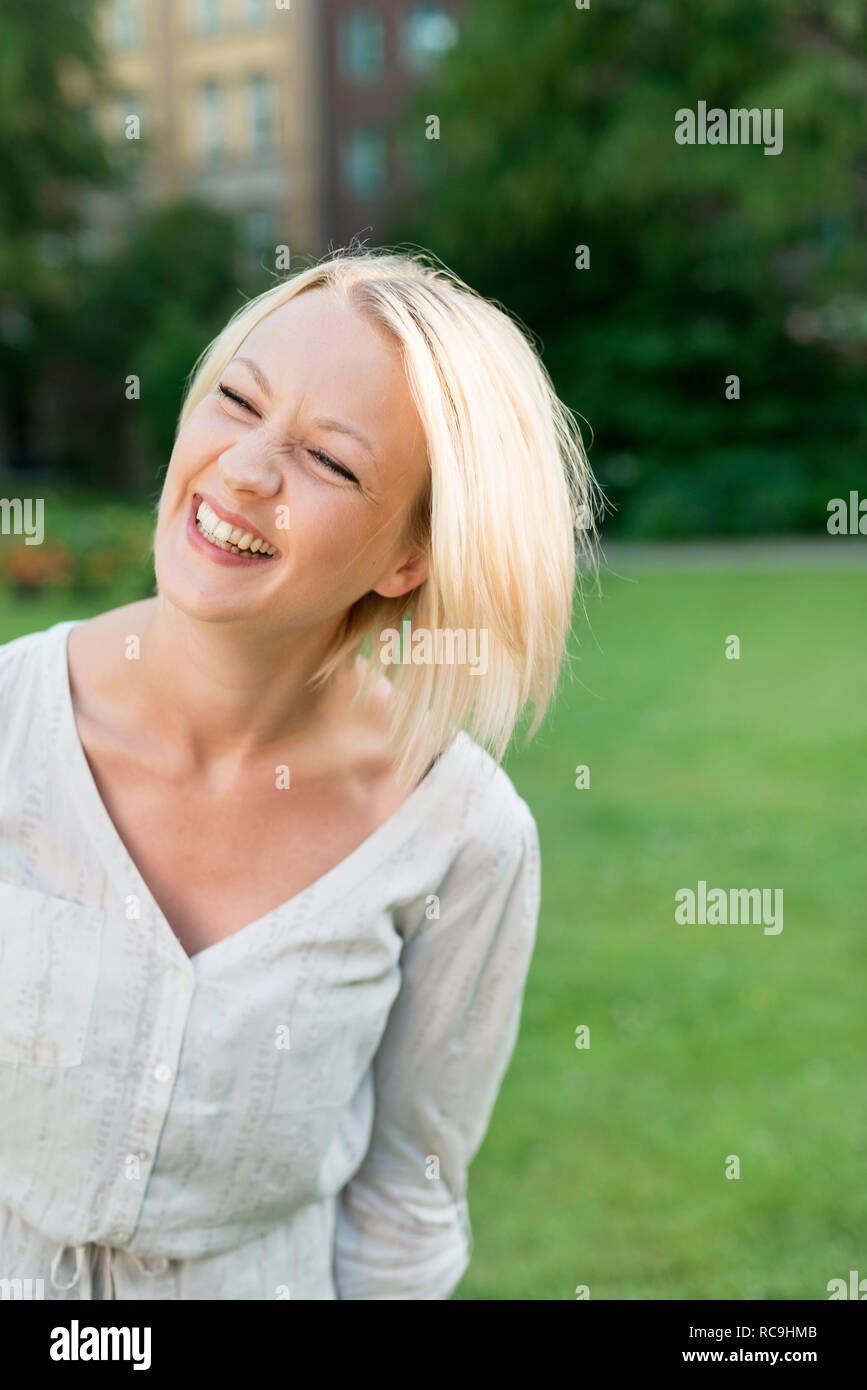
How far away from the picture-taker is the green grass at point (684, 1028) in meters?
3.54

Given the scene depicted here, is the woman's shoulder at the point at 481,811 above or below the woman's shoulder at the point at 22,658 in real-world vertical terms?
below

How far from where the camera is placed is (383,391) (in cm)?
165

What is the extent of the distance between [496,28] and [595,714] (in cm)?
1575

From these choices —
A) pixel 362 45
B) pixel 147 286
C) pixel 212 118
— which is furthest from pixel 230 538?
pixel 212 118

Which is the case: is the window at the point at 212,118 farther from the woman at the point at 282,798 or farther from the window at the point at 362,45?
the woman at the point at 282,798

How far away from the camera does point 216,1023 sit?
64.9 inches

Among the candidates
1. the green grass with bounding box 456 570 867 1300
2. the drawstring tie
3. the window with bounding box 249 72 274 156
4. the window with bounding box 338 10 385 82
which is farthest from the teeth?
the window with bounding box 249 72 274 156

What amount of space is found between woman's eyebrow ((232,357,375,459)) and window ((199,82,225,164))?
3715cm

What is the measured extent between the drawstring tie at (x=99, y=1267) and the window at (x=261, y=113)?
120 ft

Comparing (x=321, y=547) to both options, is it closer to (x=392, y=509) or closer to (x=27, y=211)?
(x=392, y=509)

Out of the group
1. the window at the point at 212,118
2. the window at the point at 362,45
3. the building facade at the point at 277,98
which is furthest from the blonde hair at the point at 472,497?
the window at the point at 212,118

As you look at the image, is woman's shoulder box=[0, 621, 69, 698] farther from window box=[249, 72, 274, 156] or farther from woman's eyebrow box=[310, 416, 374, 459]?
window box=[249, 72, 274, 156]

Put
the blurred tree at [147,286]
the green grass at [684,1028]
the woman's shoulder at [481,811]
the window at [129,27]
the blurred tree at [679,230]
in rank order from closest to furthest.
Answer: the woman's shoulder at [481,811]
the green grass at [684,1028]
the blurred tree at [679,230]
the blurred tree at [147,286]
the window at [129,27]
